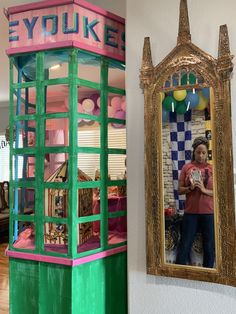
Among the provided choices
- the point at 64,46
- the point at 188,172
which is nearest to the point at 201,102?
A: the point at 188,172

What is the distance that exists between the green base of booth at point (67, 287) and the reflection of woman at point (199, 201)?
18.2 inches

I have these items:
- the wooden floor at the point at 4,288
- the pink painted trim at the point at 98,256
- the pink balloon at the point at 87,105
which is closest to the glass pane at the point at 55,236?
the pink painted trim at the point at 98,256

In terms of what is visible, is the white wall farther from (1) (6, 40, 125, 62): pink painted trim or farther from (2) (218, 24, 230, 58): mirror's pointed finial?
(1) (6, 40, 125, 62): pink painted trim

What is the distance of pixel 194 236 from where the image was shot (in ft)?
5.32

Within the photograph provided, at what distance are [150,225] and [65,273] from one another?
48 centimetres

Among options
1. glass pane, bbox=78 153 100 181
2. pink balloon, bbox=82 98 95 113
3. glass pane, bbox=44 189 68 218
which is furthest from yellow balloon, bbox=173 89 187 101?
pink balloon, bbox=82 98 95 113

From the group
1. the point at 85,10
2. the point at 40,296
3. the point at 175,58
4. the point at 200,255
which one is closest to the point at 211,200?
the point at 200,255

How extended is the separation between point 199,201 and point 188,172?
0.47 ft

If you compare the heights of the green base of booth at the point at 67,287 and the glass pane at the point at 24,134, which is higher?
the glass pane at the point at 24,134

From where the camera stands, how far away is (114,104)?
229cm

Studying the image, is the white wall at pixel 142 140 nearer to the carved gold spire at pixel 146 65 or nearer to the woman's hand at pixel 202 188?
the carved gold spire at pixel 146 65

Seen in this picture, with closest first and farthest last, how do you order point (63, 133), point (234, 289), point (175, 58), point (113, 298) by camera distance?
point (234, 289)
point (175, 58)
point (113, 298)
point (63, 133)

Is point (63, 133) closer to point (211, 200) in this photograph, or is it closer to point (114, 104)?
point (114, 104)

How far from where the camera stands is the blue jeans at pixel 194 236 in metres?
1.58
